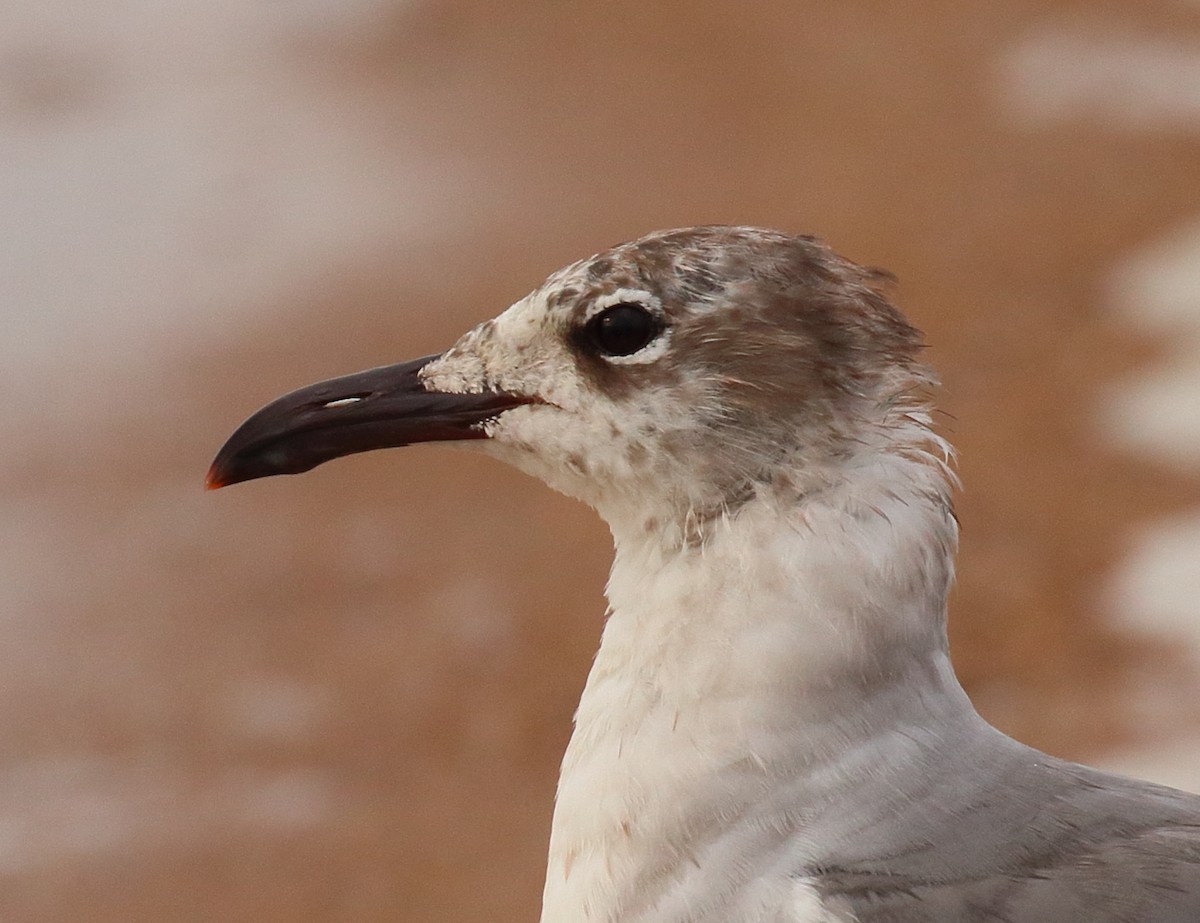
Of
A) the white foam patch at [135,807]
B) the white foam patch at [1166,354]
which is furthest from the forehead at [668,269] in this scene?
the white foam patch at [1166,354]

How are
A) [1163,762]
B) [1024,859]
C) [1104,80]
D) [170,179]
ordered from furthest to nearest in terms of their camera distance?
[1104,80]
[170,179]
[1163,762]
[1024,859]

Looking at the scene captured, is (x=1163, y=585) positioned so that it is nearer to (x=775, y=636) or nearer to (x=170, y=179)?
(x=775, y=636)

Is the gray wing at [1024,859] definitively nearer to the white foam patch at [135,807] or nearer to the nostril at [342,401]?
the nostril at [342,401]

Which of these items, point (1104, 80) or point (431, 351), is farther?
point (1104, 80)

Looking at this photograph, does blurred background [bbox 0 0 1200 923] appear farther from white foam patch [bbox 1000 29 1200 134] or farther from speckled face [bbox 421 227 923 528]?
speckled face [bbox 421 227 923 528]

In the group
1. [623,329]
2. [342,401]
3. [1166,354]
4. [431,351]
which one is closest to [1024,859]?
[623,329]

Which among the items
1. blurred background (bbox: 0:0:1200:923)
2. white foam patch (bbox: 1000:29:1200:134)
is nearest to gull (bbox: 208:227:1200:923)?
blurred background (bbox: 0:0:1200:923)

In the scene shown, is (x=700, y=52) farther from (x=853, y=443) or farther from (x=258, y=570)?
(x=853, y=443)

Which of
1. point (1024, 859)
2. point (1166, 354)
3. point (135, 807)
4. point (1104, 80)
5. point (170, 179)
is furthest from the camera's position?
point (1104, 80)
